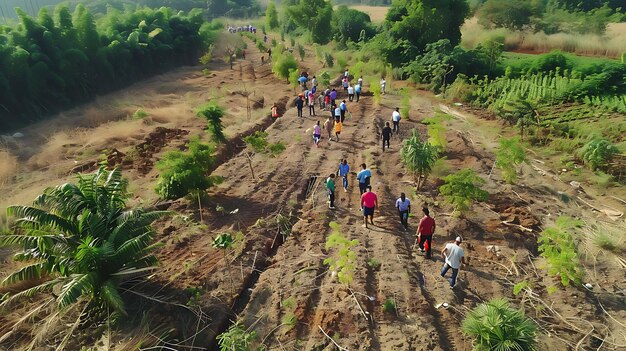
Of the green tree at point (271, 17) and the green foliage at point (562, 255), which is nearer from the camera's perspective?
the green foliage at point (562, 255)

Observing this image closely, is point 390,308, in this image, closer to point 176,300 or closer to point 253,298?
point 253,298

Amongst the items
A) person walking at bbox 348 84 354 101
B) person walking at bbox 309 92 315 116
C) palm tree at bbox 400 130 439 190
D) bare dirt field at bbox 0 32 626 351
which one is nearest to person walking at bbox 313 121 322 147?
bare dirt field at bbox 0 32 626 351

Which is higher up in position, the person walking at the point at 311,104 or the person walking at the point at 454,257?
the person walking at the point at 454,257

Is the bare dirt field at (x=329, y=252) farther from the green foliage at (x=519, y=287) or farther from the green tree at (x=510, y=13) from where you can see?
the green tree at (x=510, y=13)

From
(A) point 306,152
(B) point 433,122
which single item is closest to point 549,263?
(B) point 433,122

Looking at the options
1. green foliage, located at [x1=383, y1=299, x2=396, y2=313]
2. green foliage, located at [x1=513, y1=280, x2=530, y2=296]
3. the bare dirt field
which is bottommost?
the bare dirt field

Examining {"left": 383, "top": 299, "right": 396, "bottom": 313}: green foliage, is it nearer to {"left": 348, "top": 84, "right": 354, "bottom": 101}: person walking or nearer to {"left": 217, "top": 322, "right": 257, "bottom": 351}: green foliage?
{"left": 217, "top": 322, "right": 257, "bottom": 351}: green foliage

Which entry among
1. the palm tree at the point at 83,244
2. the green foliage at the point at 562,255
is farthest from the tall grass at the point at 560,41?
the palm tree at the point at 83,244
